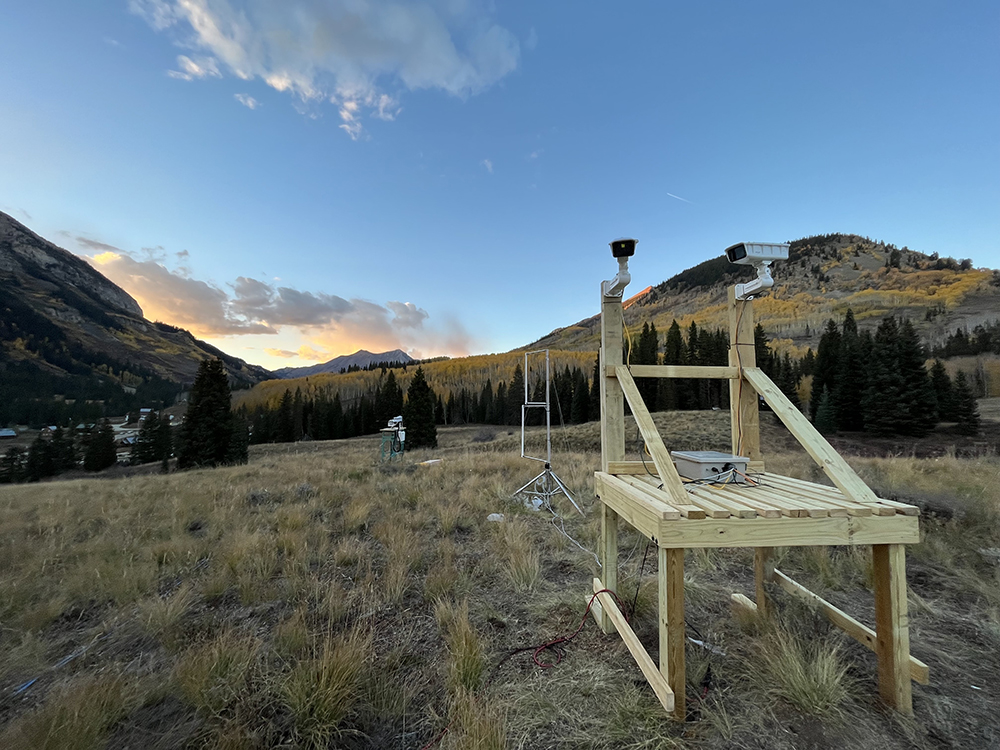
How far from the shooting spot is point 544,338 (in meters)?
159

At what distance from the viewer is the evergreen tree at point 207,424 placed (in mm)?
30719

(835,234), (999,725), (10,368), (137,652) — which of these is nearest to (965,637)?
(999,725)

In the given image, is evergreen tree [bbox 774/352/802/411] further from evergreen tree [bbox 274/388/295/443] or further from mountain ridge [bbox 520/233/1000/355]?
evergreen tree [bbox 274/388/295/443]

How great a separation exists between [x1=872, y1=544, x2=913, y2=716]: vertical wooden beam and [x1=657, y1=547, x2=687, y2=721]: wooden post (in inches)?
39.9

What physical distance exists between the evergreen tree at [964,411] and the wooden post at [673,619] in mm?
37844

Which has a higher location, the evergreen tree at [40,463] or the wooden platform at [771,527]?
the wooden platform at [771,527]

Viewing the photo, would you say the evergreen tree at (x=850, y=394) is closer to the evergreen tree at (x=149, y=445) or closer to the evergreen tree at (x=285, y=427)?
the evergreen tree at (x=285, y=427)

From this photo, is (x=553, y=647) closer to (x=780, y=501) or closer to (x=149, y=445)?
(x=780, y=501)

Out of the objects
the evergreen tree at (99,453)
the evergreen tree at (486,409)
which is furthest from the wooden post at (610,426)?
the evergreen tree at (99,453)

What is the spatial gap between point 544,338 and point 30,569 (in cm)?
15697

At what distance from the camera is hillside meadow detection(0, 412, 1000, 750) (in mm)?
2041

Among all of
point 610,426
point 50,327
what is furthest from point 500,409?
point 50,327

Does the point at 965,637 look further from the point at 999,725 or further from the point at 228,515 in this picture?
the point at 228,515

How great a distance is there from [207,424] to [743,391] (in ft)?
124
